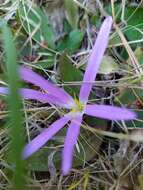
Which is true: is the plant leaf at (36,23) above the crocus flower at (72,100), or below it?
above

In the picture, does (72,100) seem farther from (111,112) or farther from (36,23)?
(36,23)

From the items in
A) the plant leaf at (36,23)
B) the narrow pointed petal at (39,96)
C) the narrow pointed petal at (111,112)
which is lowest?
the narrow pointed petal at (111,112)

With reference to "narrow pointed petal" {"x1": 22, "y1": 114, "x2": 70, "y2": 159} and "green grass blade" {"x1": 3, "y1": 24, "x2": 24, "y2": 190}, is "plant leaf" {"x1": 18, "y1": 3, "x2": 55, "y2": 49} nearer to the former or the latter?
"narrow pointed petal" {"x1": 22, "y1": 114, "x2": 70, "y2": 159}

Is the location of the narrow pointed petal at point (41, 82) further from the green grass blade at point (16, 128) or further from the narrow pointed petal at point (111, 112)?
the green grass blade at point (16, 128)

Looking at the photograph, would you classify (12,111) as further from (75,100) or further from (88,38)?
(88,38)

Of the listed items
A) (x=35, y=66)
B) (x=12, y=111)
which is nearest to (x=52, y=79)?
(x=35, y=66)

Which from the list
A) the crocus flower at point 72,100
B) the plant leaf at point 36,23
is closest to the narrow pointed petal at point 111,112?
the crocus flower at point 72,100

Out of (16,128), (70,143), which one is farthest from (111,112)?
(16,128)

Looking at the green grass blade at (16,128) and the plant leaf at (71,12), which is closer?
the green grass blade at (16,128)
